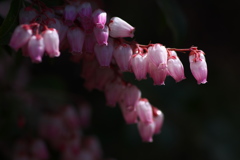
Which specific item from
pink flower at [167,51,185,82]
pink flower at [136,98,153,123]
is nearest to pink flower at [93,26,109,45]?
pink flower at [167,51,185,82]

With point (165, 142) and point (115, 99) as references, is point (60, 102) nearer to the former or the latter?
point (165, 142)

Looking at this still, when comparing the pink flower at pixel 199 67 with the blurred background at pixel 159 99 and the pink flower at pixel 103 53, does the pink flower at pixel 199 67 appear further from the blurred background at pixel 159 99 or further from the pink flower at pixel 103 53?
the blurred background at pixel 159 99

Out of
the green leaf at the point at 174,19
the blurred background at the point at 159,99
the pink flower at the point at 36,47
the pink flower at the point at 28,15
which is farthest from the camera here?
the blurred background at the point at 159,99

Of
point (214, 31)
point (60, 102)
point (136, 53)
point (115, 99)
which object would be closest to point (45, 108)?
point (60, 102)

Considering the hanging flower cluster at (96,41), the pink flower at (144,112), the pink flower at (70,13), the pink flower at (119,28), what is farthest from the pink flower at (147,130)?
the pink flower at (70,13)

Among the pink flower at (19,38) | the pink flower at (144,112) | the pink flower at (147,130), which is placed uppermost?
the pink flower at (19,38)

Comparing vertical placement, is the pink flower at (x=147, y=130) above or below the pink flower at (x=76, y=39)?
below
